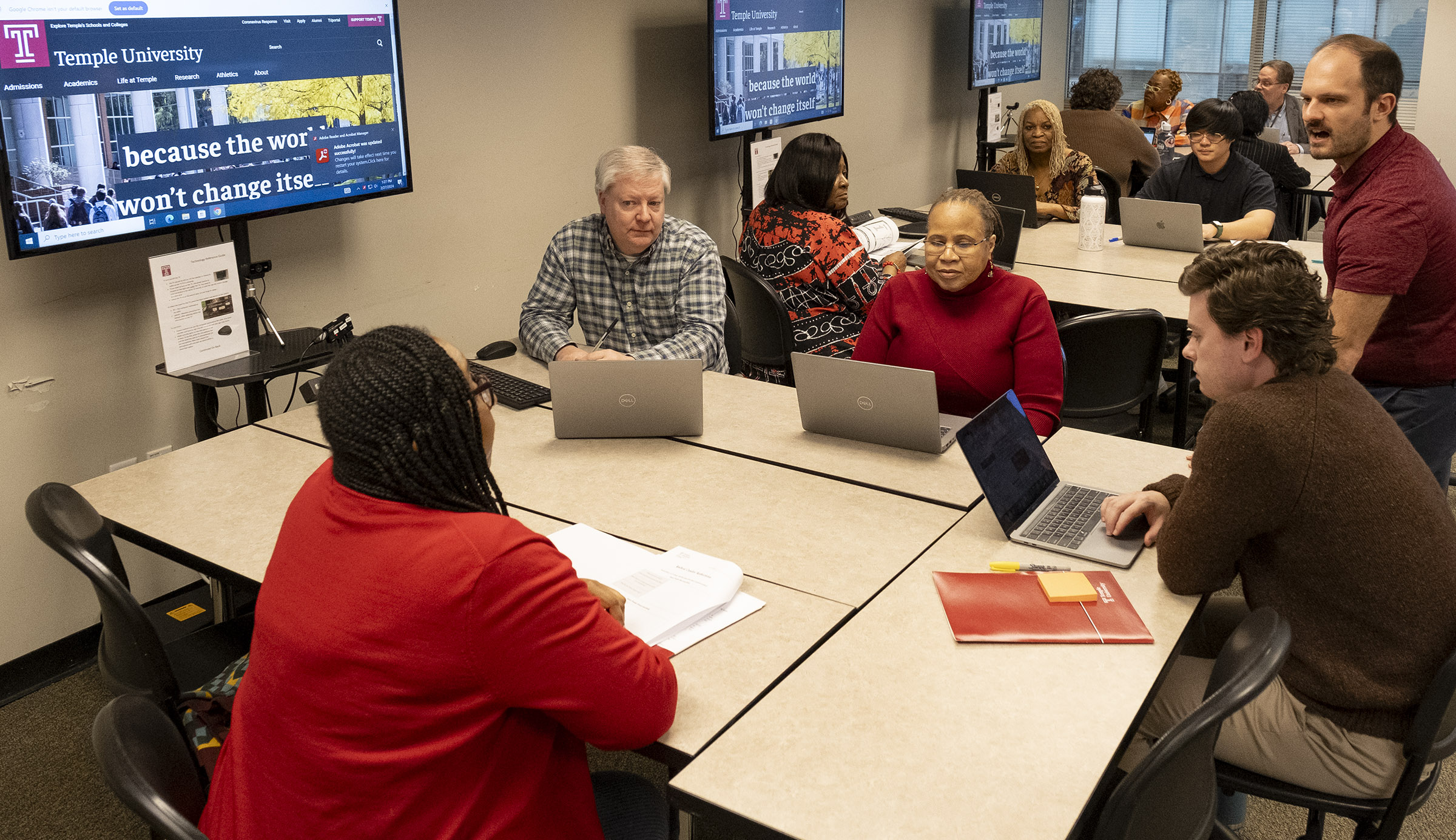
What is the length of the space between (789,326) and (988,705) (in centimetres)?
224

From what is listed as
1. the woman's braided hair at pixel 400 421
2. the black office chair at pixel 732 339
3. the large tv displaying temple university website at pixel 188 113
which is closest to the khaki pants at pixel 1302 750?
the woman's braided hair at pixel 400 421

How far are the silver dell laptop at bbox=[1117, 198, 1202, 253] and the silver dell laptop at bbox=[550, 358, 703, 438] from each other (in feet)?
8.13

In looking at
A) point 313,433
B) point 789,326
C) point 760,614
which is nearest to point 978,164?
point 789,326

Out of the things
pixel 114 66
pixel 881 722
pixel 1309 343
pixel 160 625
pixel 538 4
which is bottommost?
pixel 160 625

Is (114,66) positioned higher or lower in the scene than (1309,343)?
higher

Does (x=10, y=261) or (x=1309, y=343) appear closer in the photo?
(x=1309, y=343)

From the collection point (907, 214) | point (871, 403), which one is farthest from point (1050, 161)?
point (871, 403)

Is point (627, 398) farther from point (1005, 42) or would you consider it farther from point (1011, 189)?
point (1005, 42)

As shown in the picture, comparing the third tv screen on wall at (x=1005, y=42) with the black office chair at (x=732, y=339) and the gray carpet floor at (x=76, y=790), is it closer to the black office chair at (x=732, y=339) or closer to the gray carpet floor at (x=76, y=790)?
the black office chair at (x=732, y=339)

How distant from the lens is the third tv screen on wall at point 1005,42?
6324 millimetres

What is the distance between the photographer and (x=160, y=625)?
10.1 feet

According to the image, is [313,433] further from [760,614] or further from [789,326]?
[789,326]

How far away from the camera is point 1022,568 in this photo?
6.04 ft

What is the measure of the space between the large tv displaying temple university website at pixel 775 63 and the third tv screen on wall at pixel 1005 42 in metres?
1.52
